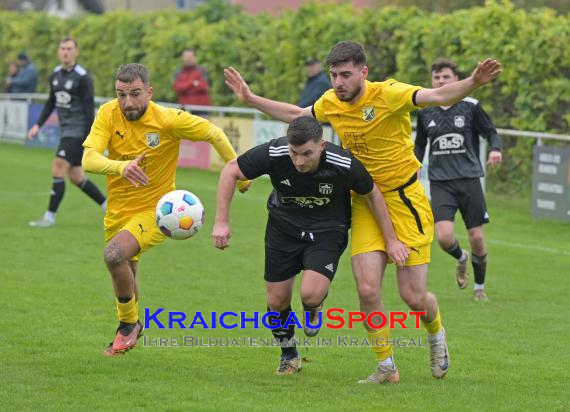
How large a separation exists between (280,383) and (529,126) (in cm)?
1161

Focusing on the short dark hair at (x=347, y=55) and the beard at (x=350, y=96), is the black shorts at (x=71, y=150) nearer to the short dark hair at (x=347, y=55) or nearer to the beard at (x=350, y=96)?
the beard at (x=350, y=96)

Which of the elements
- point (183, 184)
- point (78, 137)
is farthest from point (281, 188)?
point (183, 184)

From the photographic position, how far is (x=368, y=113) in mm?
7773

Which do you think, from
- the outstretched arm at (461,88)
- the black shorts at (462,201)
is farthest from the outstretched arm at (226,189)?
the black shorts at (462,201)

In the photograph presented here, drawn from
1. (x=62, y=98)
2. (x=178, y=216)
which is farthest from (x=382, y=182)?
(x=62, y=98)

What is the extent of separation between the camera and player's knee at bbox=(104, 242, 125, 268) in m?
8.33

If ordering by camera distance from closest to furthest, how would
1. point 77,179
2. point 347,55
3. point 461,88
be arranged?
point 461,88, point 347,55, point 77,179

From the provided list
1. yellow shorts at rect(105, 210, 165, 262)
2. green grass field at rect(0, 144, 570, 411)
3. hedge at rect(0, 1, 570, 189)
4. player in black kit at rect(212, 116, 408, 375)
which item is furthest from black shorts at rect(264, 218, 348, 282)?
hedge at rect(0, 1, 570, 189)

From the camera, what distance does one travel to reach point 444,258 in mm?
13906

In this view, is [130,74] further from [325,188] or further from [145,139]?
[325,188]

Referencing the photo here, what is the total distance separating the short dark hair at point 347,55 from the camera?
297 inches

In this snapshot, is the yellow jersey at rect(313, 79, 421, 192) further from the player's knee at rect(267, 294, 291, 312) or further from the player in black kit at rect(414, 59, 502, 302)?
the player in black kit at rect(414, 59, 502, 302)

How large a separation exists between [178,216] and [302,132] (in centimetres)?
125

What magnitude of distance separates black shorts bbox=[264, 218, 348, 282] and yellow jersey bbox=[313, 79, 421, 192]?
1.62ft
